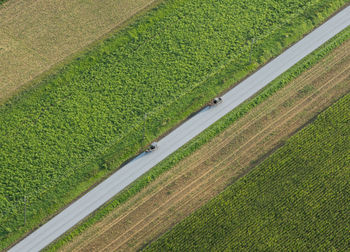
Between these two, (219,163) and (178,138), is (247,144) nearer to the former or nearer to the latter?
(219,163)

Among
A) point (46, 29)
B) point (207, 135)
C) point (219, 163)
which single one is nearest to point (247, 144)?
point (219, 163)

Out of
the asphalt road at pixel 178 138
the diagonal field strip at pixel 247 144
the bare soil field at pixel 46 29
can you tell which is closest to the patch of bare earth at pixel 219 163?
the diagonal field strip at pixel 247 144

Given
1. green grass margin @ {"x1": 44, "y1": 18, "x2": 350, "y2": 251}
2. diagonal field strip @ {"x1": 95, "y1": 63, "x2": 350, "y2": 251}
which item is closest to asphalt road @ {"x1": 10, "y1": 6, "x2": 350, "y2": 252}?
green grass margin @ {"x1": 44, "y1": 18, "x2": 350, "y2": 251}

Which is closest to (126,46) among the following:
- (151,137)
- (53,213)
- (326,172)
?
(151,137)

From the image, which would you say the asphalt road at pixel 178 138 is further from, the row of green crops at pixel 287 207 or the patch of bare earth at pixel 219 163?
the row of green crops at pixel 287 207

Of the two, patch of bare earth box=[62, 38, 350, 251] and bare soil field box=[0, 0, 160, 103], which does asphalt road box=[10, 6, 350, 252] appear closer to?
patch of bare earth box=[62, 38, 350, 251]

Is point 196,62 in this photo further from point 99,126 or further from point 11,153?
point 11,153
